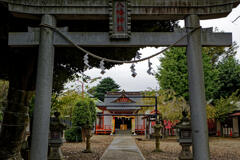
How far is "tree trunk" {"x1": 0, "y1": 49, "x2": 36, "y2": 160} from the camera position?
571cm

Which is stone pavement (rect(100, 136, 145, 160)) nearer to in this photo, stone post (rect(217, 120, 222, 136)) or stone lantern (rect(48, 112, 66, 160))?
stone lantern (rect(48, 112, 66, 160))

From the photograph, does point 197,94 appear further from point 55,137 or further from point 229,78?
point 229,78

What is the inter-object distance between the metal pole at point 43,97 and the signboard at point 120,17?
138 centimetres

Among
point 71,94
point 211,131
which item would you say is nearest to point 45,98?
point 71,94

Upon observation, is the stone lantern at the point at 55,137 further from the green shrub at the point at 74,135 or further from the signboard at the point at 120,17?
the green shrub at the point at 74,135

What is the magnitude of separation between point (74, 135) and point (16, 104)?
36.3 feet

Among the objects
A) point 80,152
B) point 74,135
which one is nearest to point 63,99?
point 74,135

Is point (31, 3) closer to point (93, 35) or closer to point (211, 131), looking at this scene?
point (93, 35)

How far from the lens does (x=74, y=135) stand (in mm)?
16391

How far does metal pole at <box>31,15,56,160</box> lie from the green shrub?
42.0 feet

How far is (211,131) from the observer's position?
25.9 meters

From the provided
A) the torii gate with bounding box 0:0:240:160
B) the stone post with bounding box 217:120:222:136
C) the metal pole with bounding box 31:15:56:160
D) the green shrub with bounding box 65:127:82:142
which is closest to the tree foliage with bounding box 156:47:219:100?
the green shrub with bounding box 65:127:82:142

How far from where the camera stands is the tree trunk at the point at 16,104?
5711 millimetres

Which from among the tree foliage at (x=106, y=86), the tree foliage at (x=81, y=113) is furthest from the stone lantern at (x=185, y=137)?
the tree foliage at (x=106, y=86)
